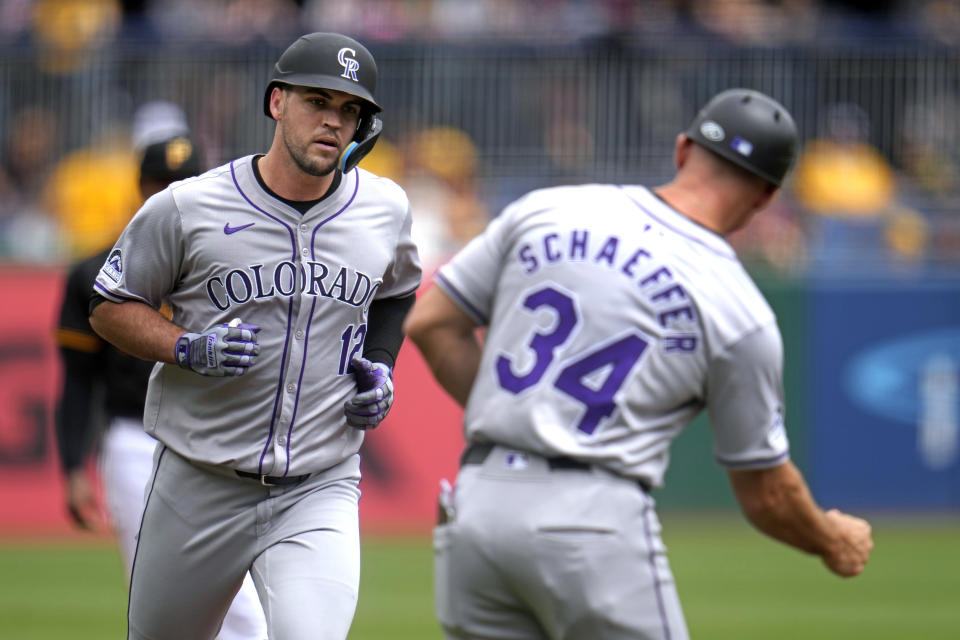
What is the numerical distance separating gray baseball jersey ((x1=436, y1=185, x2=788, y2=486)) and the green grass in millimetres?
4784

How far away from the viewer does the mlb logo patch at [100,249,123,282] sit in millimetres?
5316

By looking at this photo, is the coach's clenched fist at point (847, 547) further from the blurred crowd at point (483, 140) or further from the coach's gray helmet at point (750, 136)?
the blurred crowd at point (483, 140)

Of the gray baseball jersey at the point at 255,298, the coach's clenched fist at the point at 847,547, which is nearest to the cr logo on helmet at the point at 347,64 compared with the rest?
the gray baseball jersey at the point at 255,298

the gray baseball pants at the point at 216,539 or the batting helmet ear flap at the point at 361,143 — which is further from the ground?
the batting helmet ear flap at the point at 361,143

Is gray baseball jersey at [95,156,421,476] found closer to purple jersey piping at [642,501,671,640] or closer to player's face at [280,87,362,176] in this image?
player's face at [280,87,362,176]

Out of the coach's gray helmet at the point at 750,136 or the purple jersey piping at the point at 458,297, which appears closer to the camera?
the coach's gray helmet at the point at 750,136

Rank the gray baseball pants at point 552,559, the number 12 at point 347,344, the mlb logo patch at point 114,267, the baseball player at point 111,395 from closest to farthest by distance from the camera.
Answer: the gray baseball pants at point 552,559 < the mlb logo patch at point 114,267 < the number 12 at point 347,344 < the baseball player at point 111,395

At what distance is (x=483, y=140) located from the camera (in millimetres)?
16578

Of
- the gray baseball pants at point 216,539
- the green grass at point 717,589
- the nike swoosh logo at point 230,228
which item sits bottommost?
the green grass at point 717,589

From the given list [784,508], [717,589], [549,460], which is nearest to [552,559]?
[549,460]

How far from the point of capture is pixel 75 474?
7.38 metres

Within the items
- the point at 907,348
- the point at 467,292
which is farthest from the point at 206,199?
the point at 907,348

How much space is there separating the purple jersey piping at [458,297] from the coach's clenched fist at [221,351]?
66 cm

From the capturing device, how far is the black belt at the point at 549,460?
4.67m
